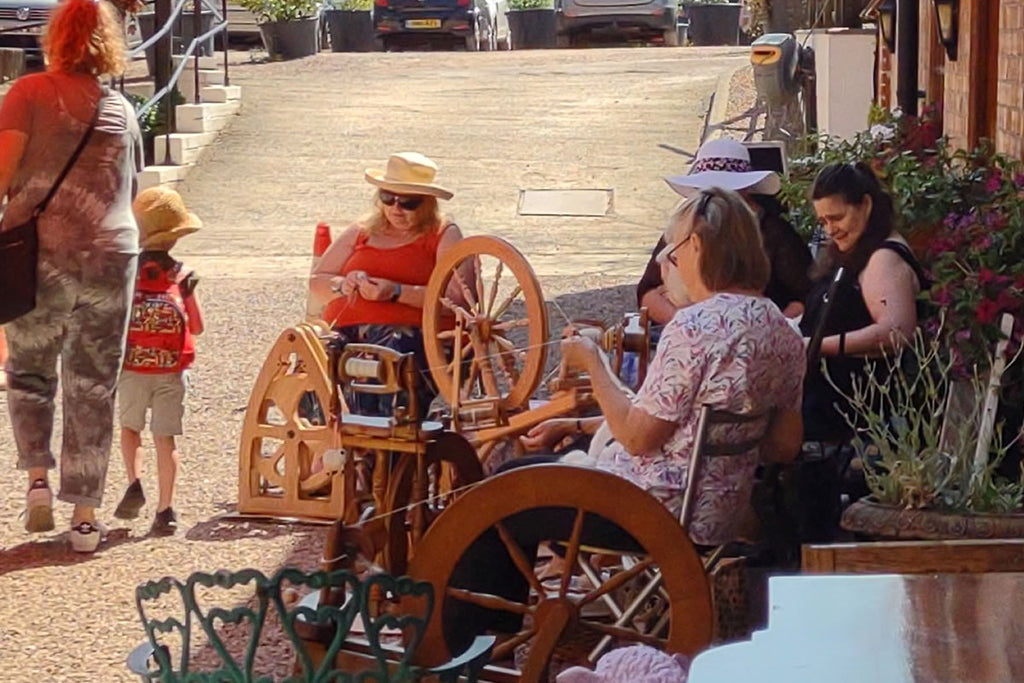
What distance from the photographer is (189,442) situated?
7324mm

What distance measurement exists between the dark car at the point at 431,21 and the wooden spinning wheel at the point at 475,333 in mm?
17253

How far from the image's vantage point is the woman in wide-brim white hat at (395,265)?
20.0 feet

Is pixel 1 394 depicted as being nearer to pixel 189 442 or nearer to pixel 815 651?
Answer: pixel 189 442

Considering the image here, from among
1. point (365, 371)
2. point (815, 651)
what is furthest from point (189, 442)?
point (815, 651)

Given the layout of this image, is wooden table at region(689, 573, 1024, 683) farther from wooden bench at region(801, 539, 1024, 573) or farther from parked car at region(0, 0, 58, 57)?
parked car at region(0, 0, 58, 57)

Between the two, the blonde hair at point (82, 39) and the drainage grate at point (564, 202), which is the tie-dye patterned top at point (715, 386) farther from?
the drainage grate at point (564, 202)

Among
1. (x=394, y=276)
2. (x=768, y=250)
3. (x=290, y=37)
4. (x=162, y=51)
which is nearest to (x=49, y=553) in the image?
(x=394, y=276)

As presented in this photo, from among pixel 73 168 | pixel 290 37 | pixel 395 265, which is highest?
pixel 290 37

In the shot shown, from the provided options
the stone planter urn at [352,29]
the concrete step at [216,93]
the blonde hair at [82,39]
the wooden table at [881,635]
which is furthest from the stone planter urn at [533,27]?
the wooden table at [881,635]

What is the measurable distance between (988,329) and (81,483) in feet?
9.00

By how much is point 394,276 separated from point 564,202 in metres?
6.86

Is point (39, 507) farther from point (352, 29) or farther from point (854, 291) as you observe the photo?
point (352, 29)

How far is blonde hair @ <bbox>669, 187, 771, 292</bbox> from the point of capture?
419 cm

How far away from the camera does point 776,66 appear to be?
12773 millimetres
